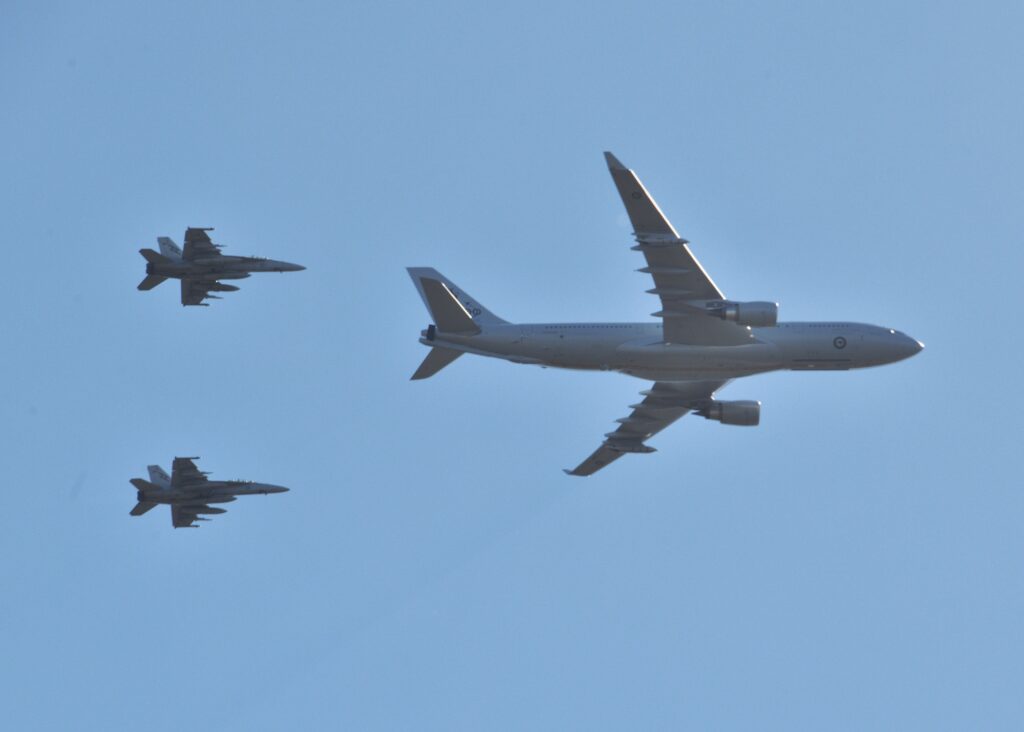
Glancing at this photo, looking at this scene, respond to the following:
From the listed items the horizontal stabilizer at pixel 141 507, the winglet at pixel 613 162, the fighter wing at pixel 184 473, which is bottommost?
the horizontal stabilizer at pixel 141 507

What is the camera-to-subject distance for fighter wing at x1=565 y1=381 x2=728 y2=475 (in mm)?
A: 86062

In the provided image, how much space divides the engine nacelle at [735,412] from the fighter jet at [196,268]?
27.9 meters

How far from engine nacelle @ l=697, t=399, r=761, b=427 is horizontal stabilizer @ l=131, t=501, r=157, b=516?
1231 inches

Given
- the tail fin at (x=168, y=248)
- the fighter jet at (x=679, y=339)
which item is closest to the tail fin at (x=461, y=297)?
the fighter jet at (x=679, y=339)

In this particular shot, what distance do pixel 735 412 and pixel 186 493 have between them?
3081cm

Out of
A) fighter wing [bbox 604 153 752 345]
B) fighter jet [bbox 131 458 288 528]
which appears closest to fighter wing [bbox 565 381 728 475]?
fighter wing [bbox 604 153 752 345]

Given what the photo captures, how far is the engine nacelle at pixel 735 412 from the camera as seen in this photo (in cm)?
8506

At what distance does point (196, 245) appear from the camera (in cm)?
9169

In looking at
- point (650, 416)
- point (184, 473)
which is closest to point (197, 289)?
point (184, 473)

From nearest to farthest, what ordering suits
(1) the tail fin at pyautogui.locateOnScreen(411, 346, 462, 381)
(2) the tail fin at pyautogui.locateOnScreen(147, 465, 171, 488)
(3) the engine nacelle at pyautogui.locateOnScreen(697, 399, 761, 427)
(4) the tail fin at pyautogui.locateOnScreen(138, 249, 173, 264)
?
(1) the tail fin at pyautogui.locateOnScreen(411, 346, 462, 381) < (3) the engine nacelle at pyautogui.locateOnScreen(697, 399, 761, 427) < (4) the tail fin at pyautogui.locateOnScreen(138, 249, 173, 264) < (2) the tail fin at pyautogui.locateOnScreen(147, 465, 171, 488)

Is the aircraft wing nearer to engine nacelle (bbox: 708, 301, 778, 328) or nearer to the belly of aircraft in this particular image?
the belly of aircraft

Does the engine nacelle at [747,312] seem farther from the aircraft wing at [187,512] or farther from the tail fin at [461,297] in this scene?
the aircraft wing at [187,512]

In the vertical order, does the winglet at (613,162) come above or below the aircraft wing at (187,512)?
above

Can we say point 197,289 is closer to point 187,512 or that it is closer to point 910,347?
point 187,512
